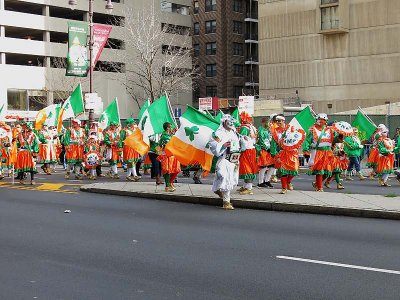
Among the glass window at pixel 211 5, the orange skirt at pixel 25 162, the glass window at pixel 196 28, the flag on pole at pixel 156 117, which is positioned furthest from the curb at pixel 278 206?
the glass window at pixel 211 5

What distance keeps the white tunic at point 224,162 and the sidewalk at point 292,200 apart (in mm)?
678

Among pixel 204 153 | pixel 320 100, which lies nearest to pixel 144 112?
pixel 204 153

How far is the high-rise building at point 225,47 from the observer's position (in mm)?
79938

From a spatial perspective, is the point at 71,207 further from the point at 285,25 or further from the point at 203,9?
the point at 203,9

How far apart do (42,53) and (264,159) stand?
2035 inches

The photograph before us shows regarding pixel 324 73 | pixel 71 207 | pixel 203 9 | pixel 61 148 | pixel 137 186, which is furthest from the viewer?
pixel 203 9

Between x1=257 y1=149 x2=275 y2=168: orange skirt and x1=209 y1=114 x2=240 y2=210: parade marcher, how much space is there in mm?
4229

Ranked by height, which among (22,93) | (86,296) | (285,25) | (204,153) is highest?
(285,25)

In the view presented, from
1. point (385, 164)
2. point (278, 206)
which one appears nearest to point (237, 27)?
point (385, 164)

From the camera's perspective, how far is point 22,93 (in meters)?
63.5

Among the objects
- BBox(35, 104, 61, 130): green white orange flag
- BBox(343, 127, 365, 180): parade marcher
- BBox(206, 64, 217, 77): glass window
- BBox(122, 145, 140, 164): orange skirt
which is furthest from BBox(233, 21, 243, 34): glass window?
BBox(122, 145, 140, 164): orange skirt

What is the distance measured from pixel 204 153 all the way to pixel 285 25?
175 feet

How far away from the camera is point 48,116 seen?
27094 mm

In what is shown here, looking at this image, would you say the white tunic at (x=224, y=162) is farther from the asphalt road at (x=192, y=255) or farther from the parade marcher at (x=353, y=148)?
the parade marcher at (x=353, y=148)
